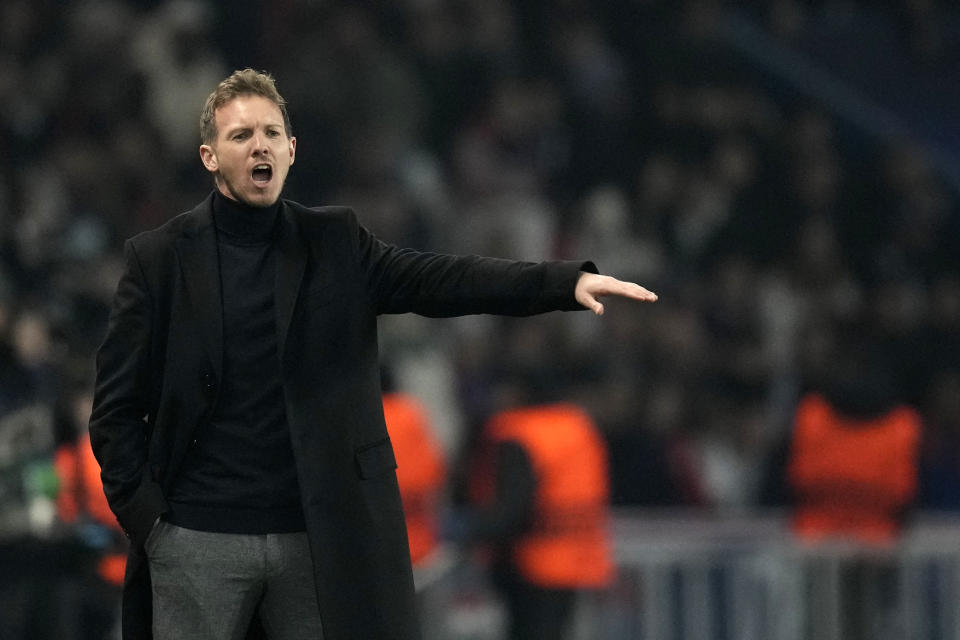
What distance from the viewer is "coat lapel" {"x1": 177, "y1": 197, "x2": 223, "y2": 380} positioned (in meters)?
3.95

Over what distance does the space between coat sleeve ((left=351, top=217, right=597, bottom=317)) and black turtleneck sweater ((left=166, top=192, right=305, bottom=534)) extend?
25 centimetres

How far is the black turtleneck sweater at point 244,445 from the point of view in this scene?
3949mm

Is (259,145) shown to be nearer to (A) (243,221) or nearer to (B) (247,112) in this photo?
(B) (247,112)

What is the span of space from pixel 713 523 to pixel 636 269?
2.91m

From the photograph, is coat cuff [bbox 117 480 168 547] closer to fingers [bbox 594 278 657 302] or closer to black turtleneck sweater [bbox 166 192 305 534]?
black turtleneck sweater [bbox 166 192 305 534]

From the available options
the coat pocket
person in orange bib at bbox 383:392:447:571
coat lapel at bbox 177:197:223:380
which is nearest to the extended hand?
the coat pocket

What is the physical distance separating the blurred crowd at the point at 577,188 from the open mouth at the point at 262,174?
5.36m

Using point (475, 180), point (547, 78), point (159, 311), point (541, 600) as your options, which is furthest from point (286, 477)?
point (547, 78)

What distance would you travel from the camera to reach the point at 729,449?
34.3ft

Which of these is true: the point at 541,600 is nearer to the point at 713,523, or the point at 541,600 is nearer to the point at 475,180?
the point at 713,523

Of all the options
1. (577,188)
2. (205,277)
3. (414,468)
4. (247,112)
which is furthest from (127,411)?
(577,188)

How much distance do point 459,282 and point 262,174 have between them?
489mm

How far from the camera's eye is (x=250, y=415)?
397 centimetres

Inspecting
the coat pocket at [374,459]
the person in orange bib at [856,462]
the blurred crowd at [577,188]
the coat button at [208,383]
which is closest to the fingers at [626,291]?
the coat pocket at [374,459]
